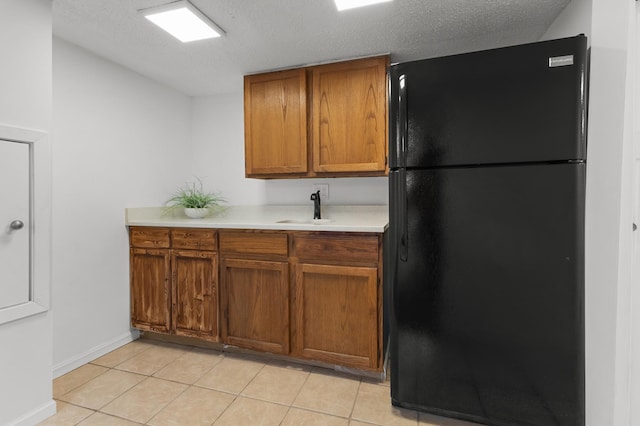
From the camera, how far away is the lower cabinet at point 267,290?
1848 millimetres

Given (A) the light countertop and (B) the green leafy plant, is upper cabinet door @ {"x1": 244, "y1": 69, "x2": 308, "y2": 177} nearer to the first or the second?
(A) the light countertop

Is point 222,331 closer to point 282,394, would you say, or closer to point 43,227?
point 282,394

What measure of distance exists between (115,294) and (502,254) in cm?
254

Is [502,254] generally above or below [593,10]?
below

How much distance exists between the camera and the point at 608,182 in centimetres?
130

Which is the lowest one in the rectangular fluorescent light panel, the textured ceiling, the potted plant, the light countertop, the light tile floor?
the light tile floor

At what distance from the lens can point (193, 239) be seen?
2227 millimetres

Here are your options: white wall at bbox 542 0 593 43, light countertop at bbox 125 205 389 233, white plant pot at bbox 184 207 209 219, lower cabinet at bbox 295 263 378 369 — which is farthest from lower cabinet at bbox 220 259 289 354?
white wall at bbox 542 0 593 43

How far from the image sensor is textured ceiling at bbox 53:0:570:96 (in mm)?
1624

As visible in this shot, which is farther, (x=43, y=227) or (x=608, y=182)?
(x=43, y=227)

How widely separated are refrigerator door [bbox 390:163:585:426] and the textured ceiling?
0.94m

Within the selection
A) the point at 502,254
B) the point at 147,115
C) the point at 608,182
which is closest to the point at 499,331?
the point at 502,254

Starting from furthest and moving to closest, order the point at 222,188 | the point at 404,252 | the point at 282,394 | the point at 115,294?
the point at 222,188 < the point at 115,294 < the point at 282,394 < the point at 404,252

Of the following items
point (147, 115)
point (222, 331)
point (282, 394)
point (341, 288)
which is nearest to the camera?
point (282, 394)
